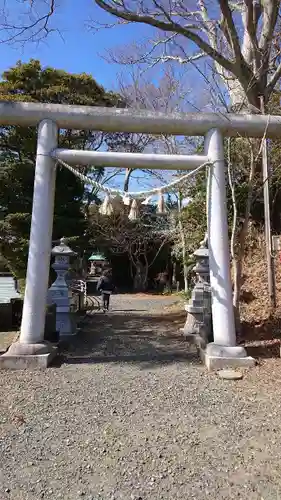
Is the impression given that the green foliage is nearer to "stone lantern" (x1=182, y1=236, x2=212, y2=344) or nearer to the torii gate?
"stone lantern" (x1=182, y1=236, x2=212, y2=344)

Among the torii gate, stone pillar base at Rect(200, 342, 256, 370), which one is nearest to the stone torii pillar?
the torii gate

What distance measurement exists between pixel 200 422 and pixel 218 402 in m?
0.55

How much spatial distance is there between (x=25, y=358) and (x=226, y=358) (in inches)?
104

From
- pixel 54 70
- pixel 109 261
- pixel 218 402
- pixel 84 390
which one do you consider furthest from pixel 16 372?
pixel 109 261

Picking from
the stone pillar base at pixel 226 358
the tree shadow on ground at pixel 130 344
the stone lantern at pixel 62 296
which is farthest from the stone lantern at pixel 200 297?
the stone lantern at pixel 62 296

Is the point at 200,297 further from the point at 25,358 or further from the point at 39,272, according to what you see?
the point at 25,358

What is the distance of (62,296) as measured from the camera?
8.39 metres

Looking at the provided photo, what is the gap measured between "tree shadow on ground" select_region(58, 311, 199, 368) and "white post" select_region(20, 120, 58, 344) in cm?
79

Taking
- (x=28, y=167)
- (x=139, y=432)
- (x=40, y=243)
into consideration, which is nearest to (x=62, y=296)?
(x=40, y=243)

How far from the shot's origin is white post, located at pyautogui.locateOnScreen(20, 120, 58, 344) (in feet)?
17.8

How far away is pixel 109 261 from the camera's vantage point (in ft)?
90.6

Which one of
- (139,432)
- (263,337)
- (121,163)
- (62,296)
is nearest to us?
(139,432)

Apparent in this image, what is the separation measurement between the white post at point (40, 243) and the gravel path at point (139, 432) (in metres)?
0.70

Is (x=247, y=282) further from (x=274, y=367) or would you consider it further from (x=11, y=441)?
(x=11, y=441)
